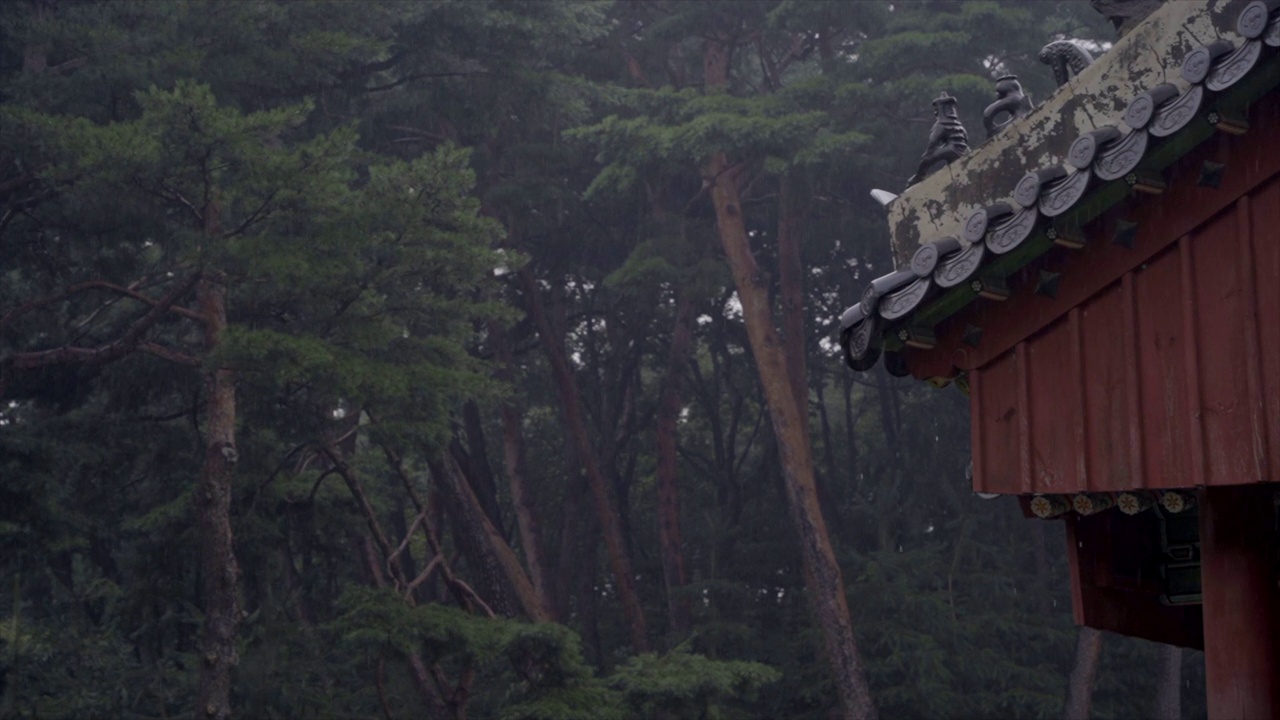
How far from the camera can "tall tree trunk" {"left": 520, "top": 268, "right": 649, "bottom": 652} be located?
58.4 feet

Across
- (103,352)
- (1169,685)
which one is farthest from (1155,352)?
(1169,685)

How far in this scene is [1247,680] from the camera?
3.48 metres

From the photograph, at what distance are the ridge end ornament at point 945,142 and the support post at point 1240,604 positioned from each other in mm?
1518

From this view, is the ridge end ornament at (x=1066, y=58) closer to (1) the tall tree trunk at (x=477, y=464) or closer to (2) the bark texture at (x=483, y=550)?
(2) the bark texture at (x=483, y=550)

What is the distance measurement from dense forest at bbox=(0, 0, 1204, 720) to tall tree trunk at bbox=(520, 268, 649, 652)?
9 centimetres

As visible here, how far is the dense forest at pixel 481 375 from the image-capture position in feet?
35.2

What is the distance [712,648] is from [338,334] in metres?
8.82

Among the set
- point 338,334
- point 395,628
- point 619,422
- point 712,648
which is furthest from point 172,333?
point 619,422

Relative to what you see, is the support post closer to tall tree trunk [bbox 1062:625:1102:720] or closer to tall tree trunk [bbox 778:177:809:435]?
tall tree trunk [bbox 1062:625:1102:720]

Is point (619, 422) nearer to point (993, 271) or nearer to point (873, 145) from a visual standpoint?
point (873, 145)

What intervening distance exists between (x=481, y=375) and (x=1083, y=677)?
9480 millimetres

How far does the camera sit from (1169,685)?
16.6m

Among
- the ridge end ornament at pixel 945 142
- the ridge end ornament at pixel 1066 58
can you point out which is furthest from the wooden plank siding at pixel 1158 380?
the ridge end ornament at pixel 1066 58

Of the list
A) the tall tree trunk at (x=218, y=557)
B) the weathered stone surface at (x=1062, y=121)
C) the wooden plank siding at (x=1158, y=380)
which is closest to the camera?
the wooden plank siding at (x=1158, y=380)
